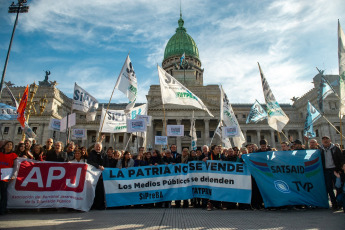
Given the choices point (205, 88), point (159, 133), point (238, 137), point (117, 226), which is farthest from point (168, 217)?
point (205, 88)

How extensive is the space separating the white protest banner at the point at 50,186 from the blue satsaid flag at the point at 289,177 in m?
5.23

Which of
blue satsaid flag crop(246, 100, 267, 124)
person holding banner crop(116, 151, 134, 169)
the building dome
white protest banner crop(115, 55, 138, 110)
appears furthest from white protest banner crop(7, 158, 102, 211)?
the building dome

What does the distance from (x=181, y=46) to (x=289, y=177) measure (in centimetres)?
5859

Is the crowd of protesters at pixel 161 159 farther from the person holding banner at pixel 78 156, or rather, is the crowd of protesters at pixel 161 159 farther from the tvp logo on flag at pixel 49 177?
the tvp logo on flag at pixel 49 177

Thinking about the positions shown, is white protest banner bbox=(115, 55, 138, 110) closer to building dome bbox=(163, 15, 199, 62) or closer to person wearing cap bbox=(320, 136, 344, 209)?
person wearing cap bbox=(320, 136, 344, 209)

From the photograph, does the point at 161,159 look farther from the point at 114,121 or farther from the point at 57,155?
the point at 114,121

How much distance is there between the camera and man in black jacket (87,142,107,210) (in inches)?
270

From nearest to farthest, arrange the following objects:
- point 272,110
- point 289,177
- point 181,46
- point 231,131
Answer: point 289,177
point 272,110
point 231,131
point 181,46

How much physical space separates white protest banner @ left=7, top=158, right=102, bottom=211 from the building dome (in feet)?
185

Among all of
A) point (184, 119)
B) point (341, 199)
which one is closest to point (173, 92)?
point (341, 199)

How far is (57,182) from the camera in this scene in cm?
641

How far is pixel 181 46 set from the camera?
200ft

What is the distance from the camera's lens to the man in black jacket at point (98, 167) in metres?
6.86

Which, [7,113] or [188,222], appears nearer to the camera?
[188,222]
